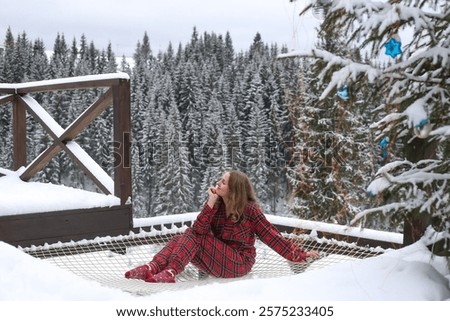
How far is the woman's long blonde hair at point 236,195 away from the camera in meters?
3.16

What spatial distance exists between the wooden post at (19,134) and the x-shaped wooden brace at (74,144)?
25 cm

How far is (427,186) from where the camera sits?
157cm

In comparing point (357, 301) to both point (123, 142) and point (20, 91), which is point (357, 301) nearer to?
point (123, 142)

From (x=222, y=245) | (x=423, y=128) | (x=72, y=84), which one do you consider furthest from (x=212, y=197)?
(x=72, y=84)

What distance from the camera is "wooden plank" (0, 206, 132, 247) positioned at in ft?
13.4

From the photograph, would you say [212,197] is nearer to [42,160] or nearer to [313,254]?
[313,254]

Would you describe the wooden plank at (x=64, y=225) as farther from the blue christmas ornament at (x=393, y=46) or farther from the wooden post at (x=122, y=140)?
the blue christmas ornament at (x=393, y=46)

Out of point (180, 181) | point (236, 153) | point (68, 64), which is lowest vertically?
point (180, 181)

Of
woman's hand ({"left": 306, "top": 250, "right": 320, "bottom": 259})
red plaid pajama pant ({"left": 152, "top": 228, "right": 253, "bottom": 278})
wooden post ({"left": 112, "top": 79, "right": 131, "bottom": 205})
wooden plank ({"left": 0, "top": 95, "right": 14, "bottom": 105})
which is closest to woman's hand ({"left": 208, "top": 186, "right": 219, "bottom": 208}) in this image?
red plaid pajama pant ({"left": 152, "top": 228, "right": 253, "bottom": 278})

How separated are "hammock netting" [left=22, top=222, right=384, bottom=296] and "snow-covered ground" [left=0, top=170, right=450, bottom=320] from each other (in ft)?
2.64

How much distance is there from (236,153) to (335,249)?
34.4 meters

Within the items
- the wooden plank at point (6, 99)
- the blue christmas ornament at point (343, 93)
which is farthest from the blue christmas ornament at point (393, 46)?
the wooden plank at point (6, 99)

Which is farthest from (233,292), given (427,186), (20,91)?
(20,91)

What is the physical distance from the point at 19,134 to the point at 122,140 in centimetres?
163
